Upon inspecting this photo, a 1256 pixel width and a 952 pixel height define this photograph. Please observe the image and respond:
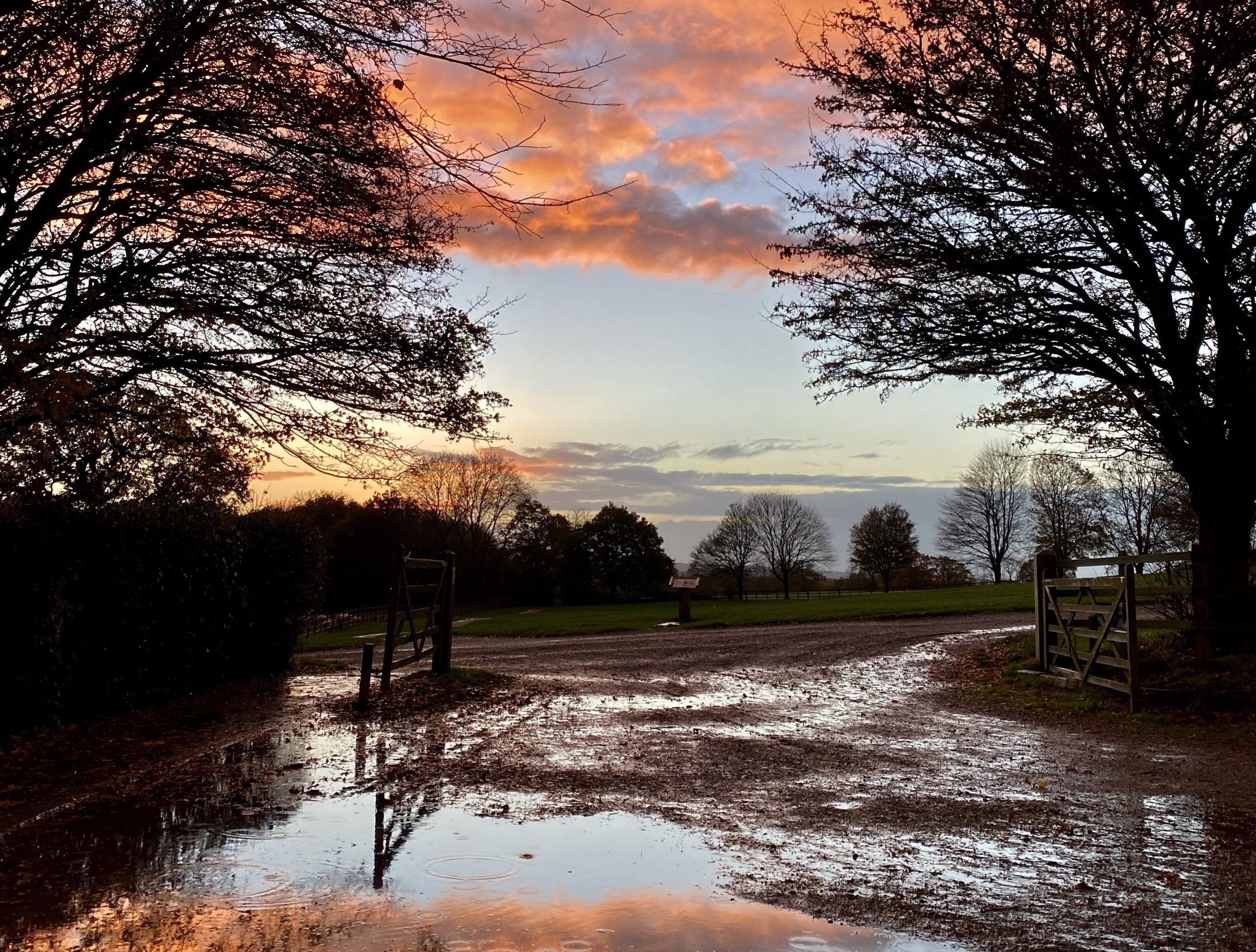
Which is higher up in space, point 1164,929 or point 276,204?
point 276,204

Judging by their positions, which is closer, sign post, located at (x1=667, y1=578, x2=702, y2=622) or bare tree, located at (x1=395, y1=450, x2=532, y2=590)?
sign post, located at (x1=667, y1=578, x2=702, y2=622)

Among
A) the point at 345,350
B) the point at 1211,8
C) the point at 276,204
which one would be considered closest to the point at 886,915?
the point at 276,204

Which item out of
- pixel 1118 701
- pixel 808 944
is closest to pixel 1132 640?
pixel 1118 701

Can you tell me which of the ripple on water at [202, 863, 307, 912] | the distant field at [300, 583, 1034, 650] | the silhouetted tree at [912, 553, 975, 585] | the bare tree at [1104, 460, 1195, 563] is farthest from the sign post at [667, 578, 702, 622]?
the silhouetted tree at [912, 553, 975, 585]

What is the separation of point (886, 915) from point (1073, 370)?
36.7ft

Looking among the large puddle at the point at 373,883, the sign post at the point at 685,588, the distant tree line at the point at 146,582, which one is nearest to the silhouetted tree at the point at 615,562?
the sign post at the point at 685,588

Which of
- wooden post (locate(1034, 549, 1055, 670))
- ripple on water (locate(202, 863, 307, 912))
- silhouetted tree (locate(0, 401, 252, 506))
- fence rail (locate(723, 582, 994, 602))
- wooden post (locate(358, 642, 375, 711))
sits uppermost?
silhouetted tree (locate(0, 401, 252, 506))

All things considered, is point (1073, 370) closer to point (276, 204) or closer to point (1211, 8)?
point (1211, 8)

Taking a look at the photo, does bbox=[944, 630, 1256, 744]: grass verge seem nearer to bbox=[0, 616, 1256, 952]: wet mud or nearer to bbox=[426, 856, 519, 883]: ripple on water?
bbox=[0, 616, 1256, 952]: wet mud

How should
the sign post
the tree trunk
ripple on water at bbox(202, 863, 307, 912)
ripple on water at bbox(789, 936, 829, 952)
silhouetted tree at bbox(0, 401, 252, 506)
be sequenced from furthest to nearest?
the sign post → the tree trunk → silhouetted tree at bbox(0, 401, 252, 506) → ripple on water at bbox(202, 863, 307, 912) → ripple on water at bbox(789, 936, 829, 952)

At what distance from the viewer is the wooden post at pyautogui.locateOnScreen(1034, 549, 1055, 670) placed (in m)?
14.3

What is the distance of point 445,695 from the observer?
41.4ft

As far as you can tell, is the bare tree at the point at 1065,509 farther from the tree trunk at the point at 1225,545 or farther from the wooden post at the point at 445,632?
the wooden post at the point at 445,632

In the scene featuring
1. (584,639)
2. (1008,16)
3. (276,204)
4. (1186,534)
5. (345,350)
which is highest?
(1008,16)
